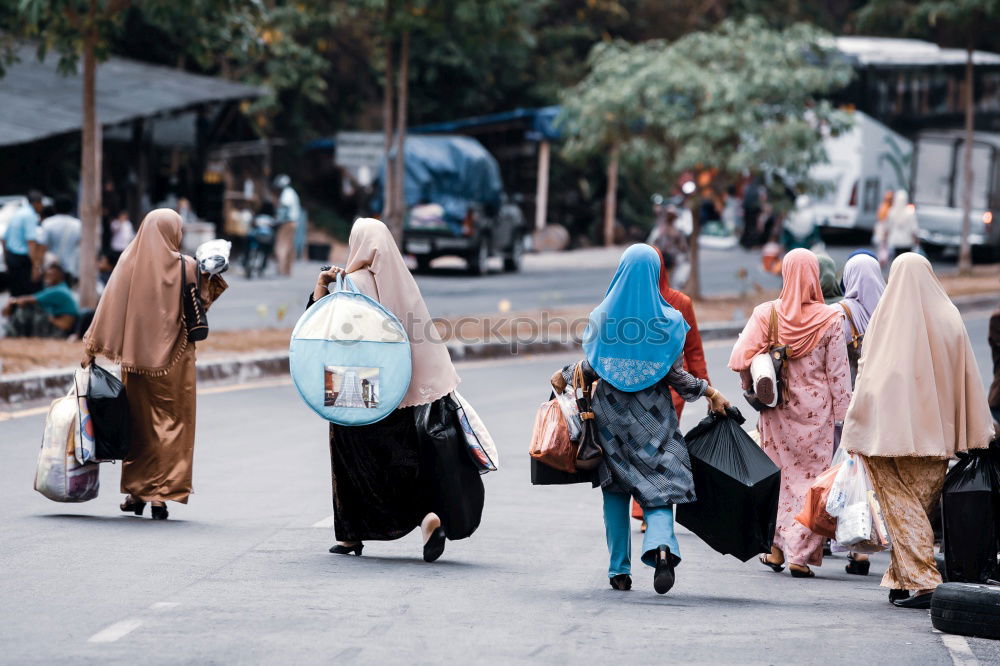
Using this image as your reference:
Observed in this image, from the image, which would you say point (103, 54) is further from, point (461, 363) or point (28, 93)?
point (28, 93)

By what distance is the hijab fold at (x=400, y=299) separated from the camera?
7.20 m

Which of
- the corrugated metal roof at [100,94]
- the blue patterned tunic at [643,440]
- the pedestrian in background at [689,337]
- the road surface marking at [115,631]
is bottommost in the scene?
the road surface marking at [115,631]

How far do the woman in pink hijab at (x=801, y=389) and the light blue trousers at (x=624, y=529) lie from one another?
1069mm

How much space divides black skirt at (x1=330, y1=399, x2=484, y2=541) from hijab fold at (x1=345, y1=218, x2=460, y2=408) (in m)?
0.09

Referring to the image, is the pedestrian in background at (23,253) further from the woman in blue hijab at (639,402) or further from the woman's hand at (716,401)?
the woman's hand at (716,401)

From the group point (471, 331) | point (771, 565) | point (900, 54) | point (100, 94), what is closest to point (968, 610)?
point (771, 565)

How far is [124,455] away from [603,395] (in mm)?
2857

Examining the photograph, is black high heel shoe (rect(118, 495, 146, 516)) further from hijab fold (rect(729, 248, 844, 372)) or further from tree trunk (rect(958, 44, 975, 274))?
tree trunk (rect(958, 44, 975, 274))

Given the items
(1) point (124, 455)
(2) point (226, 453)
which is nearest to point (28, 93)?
(2) point (226, 453)

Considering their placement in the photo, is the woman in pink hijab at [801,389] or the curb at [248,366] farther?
the curb at [248,366]

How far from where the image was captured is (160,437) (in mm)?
8133

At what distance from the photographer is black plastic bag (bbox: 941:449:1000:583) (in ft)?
21.5

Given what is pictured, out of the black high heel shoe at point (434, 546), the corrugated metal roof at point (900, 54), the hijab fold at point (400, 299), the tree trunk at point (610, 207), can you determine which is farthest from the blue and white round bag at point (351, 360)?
the tree trunk at point (610, 207)

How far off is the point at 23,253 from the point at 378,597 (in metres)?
12.3
